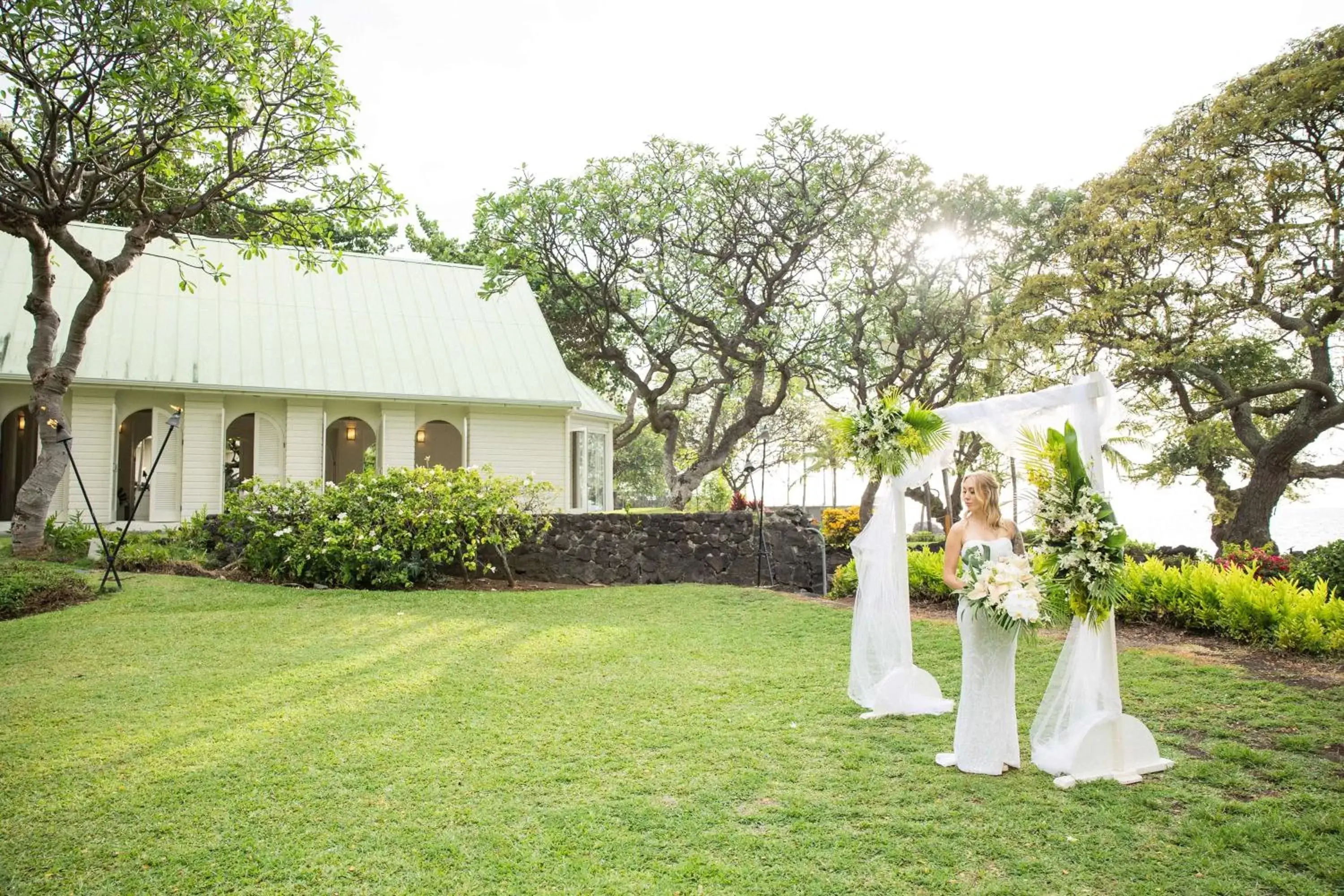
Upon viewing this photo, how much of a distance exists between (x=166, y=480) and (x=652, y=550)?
31.3ft

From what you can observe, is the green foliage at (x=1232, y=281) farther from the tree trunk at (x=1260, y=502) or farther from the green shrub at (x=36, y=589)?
the green shrub at (x=36, y=589)

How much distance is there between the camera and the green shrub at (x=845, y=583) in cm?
1277

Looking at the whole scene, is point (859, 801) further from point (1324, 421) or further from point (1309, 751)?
point (1324, 421)

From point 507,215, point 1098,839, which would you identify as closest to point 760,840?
point 1098,839

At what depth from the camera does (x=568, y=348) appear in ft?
76.0

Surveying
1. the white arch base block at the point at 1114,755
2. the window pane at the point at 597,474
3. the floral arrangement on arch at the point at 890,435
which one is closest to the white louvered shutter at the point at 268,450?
the window pane at the point at 597,474

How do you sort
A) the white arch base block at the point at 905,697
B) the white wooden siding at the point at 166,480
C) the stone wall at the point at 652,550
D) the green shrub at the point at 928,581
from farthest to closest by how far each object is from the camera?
the white wooden siding at the point at 166,480
the stone wall at the point at 652,550
the green shrub at the point at 928,581
the white arch base block at the point at 905,697

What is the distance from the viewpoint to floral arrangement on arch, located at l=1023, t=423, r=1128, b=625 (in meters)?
5.06

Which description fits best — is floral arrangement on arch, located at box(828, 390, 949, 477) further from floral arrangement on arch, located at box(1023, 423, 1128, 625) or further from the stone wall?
the stone wall

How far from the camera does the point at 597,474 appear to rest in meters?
20.0

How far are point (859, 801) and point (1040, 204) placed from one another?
20391mm

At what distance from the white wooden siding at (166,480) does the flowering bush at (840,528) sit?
14098 millimetres

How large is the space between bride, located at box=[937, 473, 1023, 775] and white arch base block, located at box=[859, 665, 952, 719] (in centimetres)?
109

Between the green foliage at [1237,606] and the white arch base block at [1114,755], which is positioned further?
the green foliage at [1237,606]
